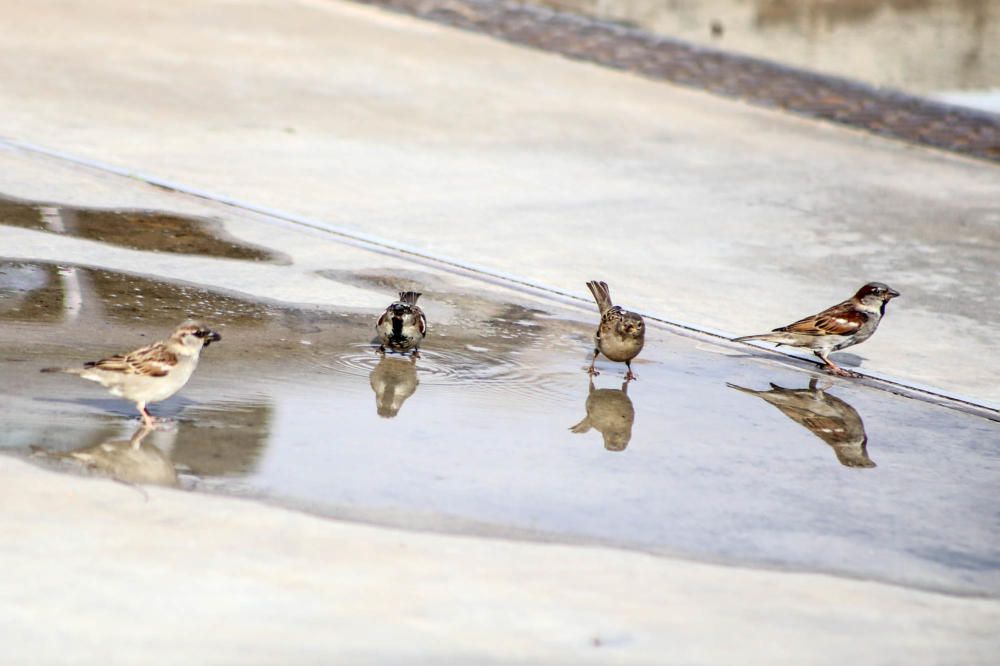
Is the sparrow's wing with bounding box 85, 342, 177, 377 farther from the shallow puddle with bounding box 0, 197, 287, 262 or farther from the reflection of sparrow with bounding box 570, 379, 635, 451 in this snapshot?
the shallow puddle with bounding box 0, 197, 287, 262

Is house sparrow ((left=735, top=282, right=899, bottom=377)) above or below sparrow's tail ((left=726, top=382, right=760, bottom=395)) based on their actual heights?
above

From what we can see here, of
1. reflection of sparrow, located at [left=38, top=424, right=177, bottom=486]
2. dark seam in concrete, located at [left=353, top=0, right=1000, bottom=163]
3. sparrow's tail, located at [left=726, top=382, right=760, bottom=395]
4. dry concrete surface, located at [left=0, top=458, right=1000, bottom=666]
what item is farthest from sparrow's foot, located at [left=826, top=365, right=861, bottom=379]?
dark seam in concrete, located at [left=353, top=0, right=1000, bottom=163]

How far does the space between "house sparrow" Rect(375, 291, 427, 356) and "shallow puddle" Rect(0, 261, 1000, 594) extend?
0.14 metres

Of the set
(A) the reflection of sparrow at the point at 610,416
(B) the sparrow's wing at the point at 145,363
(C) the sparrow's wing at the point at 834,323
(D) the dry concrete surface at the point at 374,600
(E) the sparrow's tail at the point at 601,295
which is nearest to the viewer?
(D) the dry concrete surface at the point at 374,600

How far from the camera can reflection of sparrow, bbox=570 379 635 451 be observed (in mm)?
7980

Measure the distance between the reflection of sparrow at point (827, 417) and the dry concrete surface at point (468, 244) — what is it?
0.91 m

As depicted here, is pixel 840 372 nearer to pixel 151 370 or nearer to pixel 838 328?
pixel 838 328

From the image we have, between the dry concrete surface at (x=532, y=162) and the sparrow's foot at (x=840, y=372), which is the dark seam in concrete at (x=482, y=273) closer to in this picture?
the sparrow's foot at (x=840, y=372)

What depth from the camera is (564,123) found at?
637 inches

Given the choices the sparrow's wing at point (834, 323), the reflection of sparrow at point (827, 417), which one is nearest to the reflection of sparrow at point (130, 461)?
the reflection of sparrow at point (827, 417)

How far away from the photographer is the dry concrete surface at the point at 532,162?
11.3 m

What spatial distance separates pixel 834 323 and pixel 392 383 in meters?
2.93

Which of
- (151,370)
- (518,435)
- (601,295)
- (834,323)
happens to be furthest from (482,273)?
(151,370)

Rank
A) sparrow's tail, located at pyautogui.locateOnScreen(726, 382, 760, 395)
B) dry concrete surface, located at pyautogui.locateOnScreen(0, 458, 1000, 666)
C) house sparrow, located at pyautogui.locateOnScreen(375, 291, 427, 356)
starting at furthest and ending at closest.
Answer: sparrow's tail, located at pyautogui.locateOnScreen(726, 382, 760, 395) → house sparrow, located at pyautogui.locateOnScreen(375, 291, 427, 356) → dry concrete surface, located at pyautogui.locateOnScreen(0, 458, 1000, 666)
